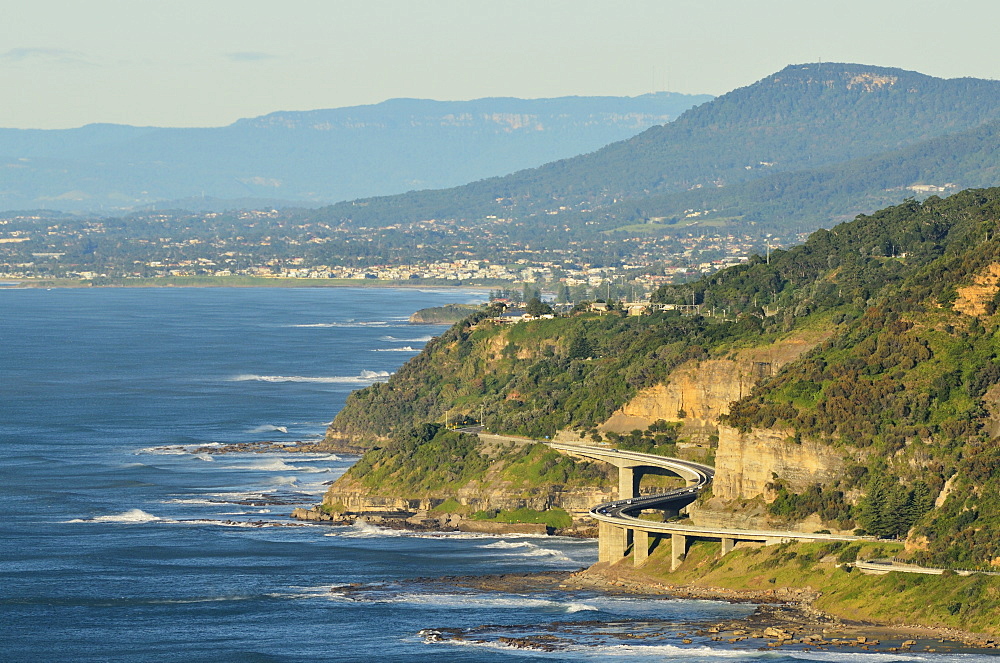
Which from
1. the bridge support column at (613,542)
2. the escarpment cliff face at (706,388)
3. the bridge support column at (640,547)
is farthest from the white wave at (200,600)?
the escarpment cliff face at (706,388)

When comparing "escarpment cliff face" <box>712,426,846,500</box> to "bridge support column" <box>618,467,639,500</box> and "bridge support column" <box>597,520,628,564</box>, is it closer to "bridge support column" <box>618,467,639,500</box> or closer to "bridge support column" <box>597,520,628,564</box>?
"bridge support column" <box>597,520,628,564</box>

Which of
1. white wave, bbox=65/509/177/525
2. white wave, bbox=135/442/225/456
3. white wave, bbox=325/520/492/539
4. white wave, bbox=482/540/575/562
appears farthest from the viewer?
white wave, bbox=135/442/225/456

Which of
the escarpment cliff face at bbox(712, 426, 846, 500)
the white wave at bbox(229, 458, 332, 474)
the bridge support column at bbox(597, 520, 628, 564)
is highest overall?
the escarpment cliff face at bbox(712, 426, 846, 500)

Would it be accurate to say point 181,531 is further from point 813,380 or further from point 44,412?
point 44,412

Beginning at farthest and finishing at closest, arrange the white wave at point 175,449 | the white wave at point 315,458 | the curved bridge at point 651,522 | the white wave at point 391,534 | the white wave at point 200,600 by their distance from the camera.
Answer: the white wave at point 175,449 → the white wave at point 315,458 → the white wave at point 391,534 → the curved bridge at point 651,522 → the white wave at point 200,600

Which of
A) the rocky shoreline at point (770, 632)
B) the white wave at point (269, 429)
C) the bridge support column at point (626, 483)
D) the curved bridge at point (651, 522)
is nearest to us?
the rocky shoreline at point (770, 632)

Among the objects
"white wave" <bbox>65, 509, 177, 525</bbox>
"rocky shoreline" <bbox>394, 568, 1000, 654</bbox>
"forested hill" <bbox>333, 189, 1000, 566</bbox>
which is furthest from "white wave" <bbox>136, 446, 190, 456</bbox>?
"rocky shoreline" <bbox>394, 568, 1000, 654</bbox>

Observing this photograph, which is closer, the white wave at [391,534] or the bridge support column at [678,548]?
the bridge support column at [678,548]

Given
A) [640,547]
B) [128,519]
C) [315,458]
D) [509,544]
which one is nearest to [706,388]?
[509,544]

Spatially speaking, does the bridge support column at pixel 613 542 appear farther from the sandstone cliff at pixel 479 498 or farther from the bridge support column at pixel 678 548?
the sandstone cliff at pixel 479 498
